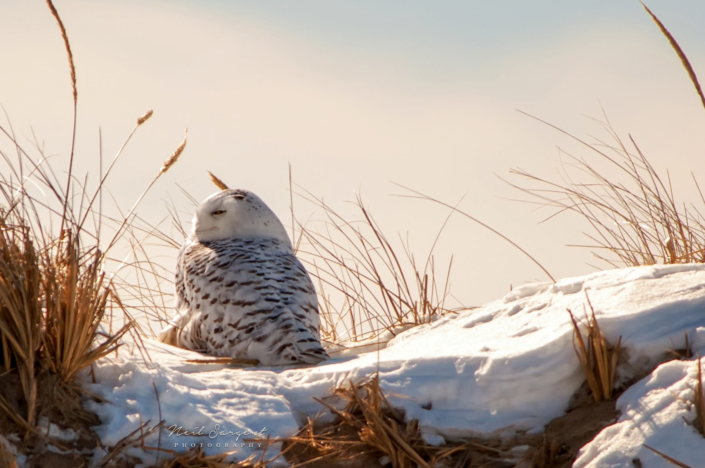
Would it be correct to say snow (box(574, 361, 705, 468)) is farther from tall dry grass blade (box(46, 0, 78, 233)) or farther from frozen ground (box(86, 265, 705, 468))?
tall dry grass blade (box(46, 0, 78, 233))

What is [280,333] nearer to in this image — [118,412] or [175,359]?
[175,359]

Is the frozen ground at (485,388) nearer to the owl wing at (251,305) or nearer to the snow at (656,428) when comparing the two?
the snow at (656,428)

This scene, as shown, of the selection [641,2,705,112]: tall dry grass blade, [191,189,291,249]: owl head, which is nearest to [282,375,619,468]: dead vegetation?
[641,2,705,112]: tall dry grass blade

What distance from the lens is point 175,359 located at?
3.47 meters

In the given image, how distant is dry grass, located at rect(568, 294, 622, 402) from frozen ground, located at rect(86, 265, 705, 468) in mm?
54

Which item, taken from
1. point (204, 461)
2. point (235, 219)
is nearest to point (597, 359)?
point (204, 461)

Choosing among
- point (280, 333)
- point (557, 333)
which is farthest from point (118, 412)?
point (557, 333)

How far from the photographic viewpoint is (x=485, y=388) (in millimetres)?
2781

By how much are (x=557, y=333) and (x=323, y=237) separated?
269 cm

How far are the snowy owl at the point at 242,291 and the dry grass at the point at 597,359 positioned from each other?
1.36 m

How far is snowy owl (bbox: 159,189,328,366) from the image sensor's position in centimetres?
372

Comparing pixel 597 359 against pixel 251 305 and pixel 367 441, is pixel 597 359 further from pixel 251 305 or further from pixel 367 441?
pixel 251 305

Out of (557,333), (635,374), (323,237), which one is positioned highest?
(323,237)

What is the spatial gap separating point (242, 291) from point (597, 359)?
6.41 feet
